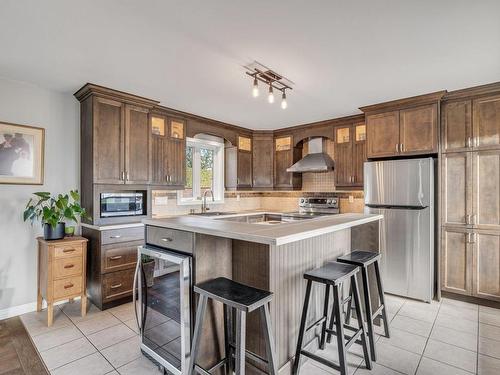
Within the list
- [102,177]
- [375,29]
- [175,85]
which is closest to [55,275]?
[102,177]

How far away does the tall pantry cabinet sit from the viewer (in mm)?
3098

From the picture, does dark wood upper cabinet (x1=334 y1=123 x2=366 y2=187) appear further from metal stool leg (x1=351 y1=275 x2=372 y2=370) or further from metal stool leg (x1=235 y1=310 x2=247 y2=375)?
metal stool leg (x1=235 y1=310 x2=247 y2=375)

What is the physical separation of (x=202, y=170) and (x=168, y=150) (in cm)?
105

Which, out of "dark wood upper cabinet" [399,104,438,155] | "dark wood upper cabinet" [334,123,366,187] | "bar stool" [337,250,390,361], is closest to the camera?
"bar stool" [337,250,390,361]

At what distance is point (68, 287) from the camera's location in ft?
9.33

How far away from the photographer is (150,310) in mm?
2104

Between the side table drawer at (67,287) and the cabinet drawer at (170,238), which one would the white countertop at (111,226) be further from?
the cabinet drawer at (170,238)

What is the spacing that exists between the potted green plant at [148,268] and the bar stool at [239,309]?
1.62ft

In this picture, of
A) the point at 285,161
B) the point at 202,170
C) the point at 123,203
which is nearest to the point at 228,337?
the point at 123,203

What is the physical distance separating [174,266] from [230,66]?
1.83 meters

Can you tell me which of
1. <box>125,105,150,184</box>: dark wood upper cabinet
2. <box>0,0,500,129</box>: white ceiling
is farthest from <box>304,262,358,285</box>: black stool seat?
<box>125,105,150,184</box>: dark wood upper cabinet

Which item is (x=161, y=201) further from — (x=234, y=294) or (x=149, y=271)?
(x=234, y=294)

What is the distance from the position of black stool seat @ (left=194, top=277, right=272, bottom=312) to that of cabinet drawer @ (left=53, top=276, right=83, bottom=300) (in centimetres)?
189

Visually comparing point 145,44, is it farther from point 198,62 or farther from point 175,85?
point 175,85
